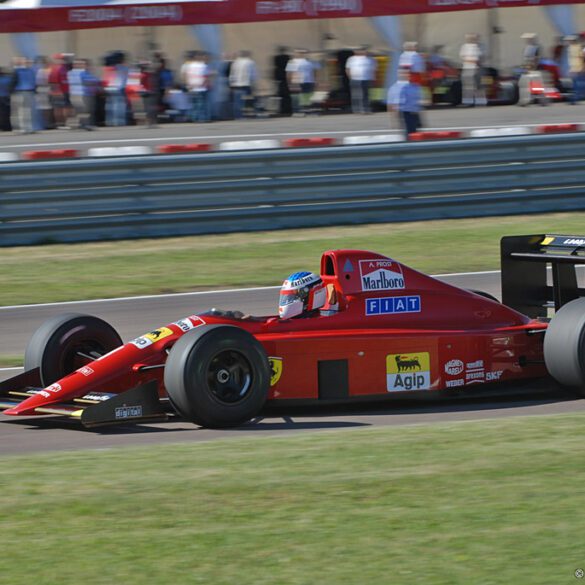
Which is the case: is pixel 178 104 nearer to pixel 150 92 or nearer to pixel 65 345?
A: pixel 150 92

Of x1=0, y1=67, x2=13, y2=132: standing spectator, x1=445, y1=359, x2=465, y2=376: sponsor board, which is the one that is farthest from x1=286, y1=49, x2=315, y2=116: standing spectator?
x1=445, y1=359, x2=465, y2=376: sponsor board

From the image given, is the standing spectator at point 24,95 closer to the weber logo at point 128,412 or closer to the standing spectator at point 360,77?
the standing spectator at point 360,77

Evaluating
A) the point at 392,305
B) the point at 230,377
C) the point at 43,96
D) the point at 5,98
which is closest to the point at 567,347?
the point at 392,305

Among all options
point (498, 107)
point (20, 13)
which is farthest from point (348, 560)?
point (498, 107)

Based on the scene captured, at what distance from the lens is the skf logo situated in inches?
343

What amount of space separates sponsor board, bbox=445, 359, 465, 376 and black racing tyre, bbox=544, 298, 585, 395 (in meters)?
0.60

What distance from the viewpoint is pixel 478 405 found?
929cm

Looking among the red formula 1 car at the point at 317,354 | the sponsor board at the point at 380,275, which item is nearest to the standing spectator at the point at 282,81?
the red formula 1 car at the point at 317,354

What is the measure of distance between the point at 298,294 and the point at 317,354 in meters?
0.44

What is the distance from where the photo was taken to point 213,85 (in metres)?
28.8

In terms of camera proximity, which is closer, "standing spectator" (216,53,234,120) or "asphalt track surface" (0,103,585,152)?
"asphalt track surface" (0,103,585,152)

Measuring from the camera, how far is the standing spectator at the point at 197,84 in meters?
27.8

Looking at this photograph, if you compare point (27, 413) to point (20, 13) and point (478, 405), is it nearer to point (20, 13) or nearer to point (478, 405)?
point (478, 405)

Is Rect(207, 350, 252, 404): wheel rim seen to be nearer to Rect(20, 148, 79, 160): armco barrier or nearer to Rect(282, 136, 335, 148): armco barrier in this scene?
Rect(282, 136, 335, 148): armco barrier
